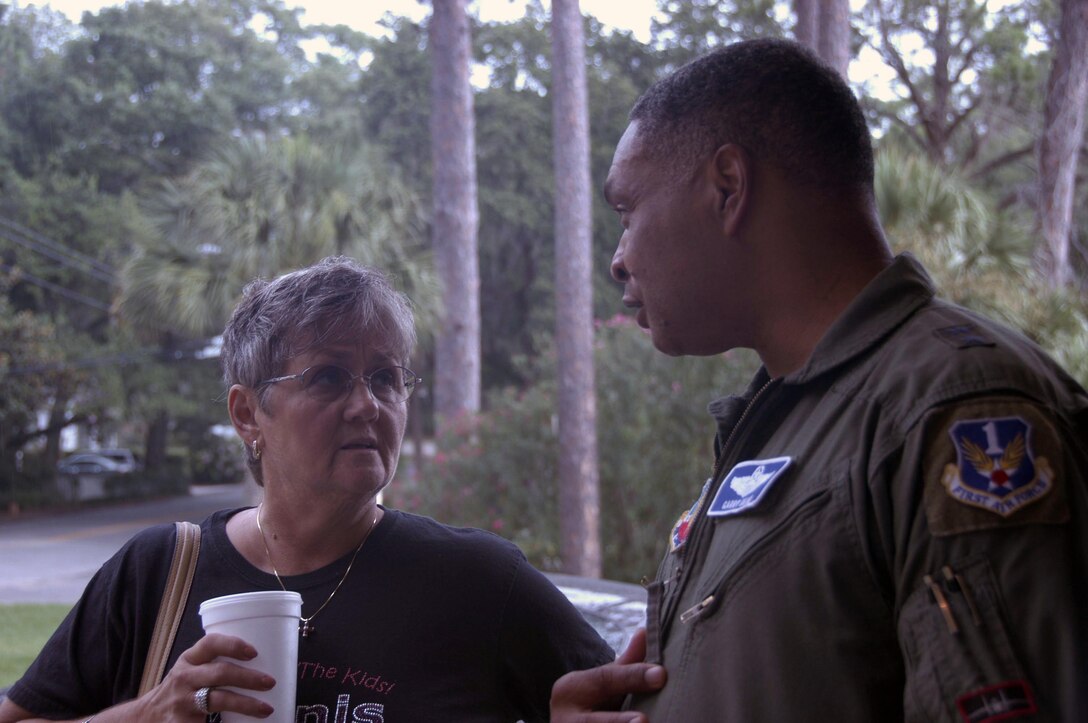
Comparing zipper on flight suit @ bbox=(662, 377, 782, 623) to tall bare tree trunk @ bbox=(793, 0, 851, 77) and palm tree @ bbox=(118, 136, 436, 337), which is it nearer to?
tall bare tree trunk @ bbox=(793, 0, 851, 77)

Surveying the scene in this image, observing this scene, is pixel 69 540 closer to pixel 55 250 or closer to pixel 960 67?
pixel 55 250

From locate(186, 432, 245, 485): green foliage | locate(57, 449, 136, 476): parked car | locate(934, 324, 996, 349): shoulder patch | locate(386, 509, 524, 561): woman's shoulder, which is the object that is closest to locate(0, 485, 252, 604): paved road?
locate(186, 432, 245, 485): green foliage

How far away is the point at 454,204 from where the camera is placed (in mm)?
12859

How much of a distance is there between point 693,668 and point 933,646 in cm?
33

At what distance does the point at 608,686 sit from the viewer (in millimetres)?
1536

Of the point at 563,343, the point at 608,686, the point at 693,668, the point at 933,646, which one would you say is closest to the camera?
the point at 933,646

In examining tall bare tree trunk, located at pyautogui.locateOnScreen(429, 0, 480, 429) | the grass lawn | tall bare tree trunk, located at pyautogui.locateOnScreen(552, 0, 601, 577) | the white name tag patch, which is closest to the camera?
the white name tag patch

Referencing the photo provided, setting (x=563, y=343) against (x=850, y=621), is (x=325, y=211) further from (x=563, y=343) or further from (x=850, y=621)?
(x=850, y=621)

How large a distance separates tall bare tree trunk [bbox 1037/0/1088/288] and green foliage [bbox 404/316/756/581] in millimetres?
5717

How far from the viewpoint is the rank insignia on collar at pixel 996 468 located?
1105mm

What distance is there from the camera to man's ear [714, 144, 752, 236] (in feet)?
4.92

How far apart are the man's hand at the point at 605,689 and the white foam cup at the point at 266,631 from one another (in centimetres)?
50

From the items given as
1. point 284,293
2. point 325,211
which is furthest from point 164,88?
point 284,293

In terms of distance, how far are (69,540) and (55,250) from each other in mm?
7252
